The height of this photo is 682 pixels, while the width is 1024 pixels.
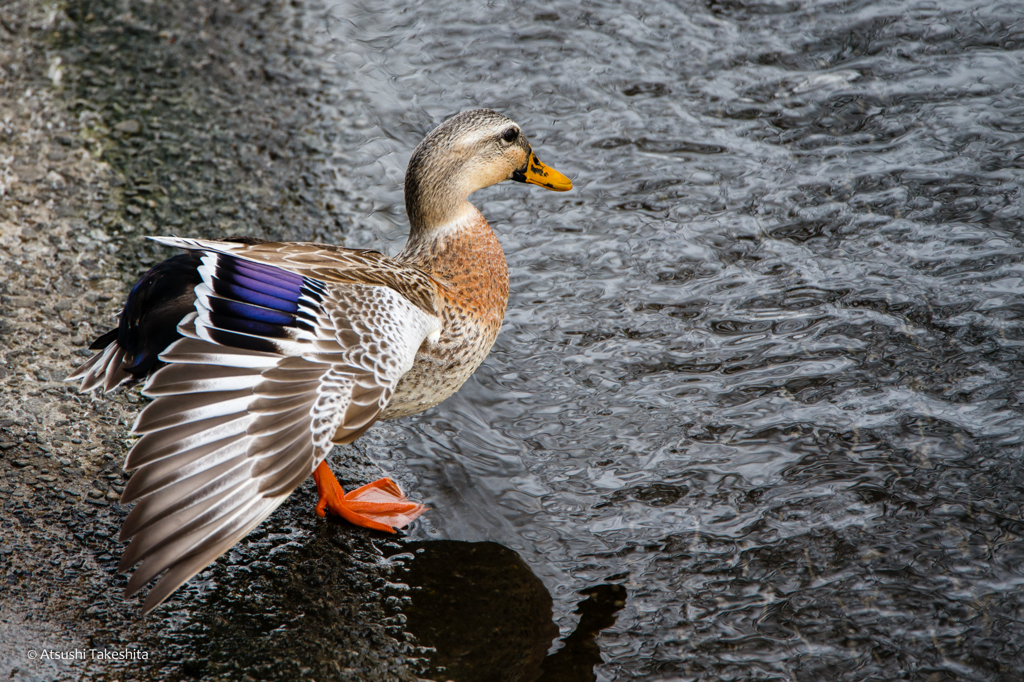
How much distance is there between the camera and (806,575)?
4.04 m

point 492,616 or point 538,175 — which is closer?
point 492,616

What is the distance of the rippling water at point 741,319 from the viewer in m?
3.98

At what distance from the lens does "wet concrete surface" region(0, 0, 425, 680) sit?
3.64m

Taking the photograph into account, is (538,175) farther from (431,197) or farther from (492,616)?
(492,616)

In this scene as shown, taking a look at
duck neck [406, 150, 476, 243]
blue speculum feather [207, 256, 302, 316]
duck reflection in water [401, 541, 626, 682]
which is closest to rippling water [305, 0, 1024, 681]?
duck reflection in water [401, 541, 626, 682]

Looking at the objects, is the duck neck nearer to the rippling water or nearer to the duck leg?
the rippling water

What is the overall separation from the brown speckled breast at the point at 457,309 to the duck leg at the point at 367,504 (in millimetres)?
382

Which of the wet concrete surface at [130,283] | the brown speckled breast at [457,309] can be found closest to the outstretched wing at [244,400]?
the brown speckled breast at [457,309]

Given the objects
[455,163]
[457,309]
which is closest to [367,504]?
[457,309]

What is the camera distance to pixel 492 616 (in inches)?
154

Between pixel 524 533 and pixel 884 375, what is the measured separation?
2190 millimetres

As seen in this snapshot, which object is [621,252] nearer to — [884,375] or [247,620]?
[884,375]

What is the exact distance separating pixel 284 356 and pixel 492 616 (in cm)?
142

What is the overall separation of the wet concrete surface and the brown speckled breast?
680 millimetres
